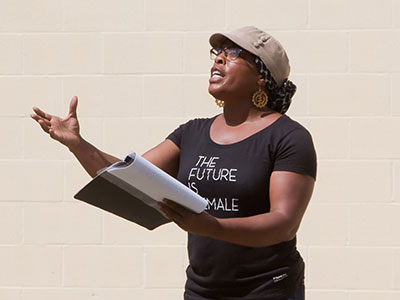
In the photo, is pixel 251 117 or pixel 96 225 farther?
pixel 96 225

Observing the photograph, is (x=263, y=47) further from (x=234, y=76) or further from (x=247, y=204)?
(x=247, y=204)

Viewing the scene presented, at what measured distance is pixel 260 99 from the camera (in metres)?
3.19

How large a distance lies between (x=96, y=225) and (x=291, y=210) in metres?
2.27

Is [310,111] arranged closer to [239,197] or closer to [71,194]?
[71,194]

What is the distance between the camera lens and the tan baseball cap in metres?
3.14

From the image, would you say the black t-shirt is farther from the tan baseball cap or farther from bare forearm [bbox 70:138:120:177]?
bare forearm [bbox 70:138:120:177]

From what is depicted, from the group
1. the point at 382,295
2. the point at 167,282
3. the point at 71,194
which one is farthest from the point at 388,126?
the point at 71,194

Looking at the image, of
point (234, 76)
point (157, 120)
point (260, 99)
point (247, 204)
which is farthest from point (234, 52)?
point (157, 120)

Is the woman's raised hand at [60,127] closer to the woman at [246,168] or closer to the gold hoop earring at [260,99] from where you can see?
the woman at [246,168]

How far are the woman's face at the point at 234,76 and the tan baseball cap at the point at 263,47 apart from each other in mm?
36

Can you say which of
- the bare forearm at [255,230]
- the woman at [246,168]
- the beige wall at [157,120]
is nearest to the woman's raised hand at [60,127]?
the woman at [246,168]

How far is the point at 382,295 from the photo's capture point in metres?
4.88

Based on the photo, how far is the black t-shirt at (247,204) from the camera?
296 centimetres

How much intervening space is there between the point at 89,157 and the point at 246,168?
1.89ft
